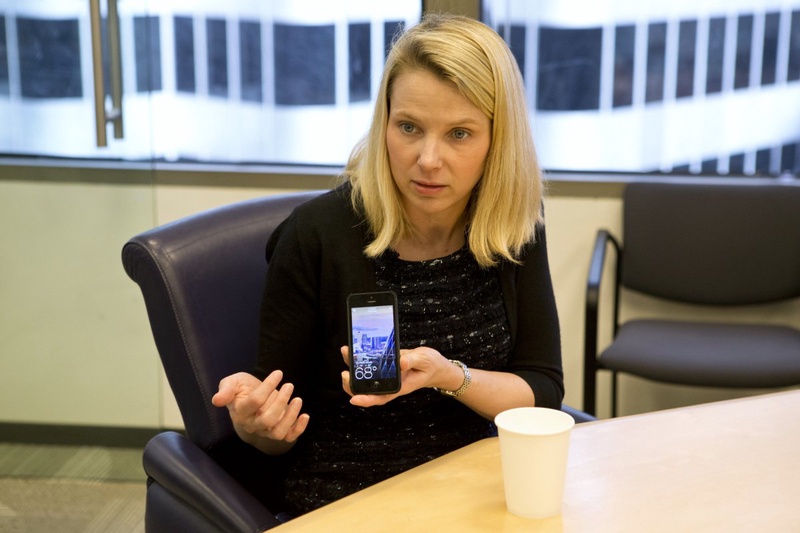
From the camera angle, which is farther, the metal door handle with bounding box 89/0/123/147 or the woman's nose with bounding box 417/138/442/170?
the metal door handle with bounding box 89/0/123/147

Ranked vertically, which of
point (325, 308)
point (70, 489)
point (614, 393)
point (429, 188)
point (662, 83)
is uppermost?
point (662, 83)

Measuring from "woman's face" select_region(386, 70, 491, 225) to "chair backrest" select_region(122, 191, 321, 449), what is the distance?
0.32m

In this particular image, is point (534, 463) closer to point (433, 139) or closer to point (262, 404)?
point (262, 404)

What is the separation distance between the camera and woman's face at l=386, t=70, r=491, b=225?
1470 mm

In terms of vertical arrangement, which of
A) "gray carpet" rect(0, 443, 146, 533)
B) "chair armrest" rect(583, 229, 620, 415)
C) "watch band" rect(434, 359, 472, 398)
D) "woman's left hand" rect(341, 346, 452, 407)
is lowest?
"gray carpet" rect(0, 443, 146, 533)

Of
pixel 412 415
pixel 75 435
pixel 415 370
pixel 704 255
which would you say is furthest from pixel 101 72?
pixel 704 255

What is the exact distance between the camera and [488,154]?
157 centimetres

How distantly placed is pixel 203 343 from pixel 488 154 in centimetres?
56

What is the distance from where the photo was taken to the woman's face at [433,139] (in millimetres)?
1470

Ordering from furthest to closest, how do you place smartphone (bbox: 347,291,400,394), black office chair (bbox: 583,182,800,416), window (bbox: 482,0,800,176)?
window (bbox: 482,0,800,176) < black office chair (bbox: 583,182,800,416) < smartphone (bbox: 347,291,400,394)

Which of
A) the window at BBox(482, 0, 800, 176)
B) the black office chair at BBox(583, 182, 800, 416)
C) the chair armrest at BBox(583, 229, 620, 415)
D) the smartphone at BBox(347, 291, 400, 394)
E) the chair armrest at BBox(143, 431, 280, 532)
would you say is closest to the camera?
the smartphone at BBox(347, 291, 400, 394)

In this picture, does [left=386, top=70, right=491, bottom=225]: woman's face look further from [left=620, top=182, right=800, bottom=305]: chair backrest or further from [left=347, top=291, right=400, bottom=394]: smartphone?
[left=620, top=182, right=800, bottom=305]: chair backrest

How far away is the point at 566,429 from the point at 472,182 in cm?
58

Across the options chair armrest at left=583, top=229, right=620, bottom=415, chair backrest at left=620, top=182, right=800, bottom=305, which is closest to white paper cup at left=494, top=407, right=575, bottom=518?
chair armrest at left=583, top=229, right=620, bottom=415
